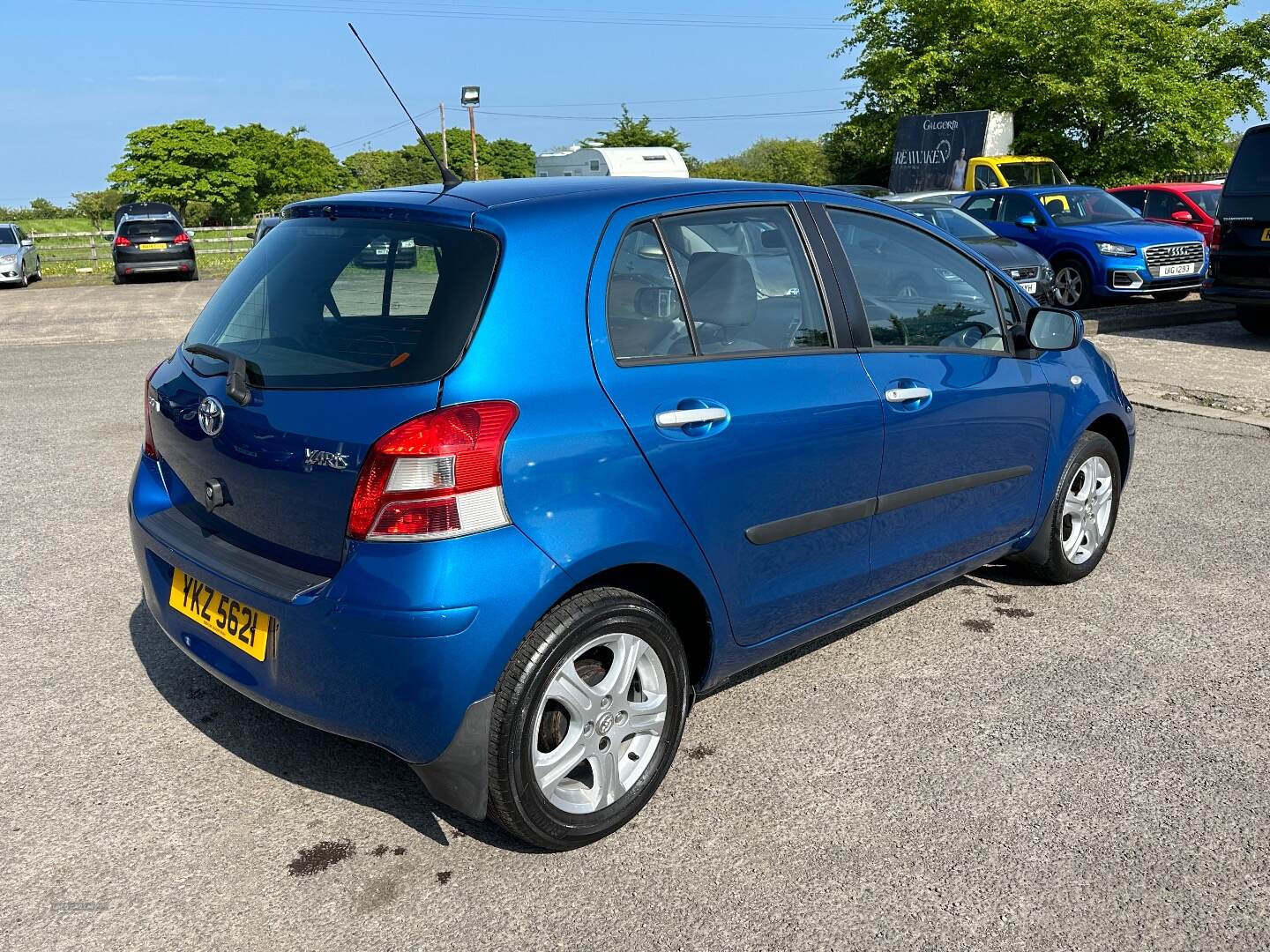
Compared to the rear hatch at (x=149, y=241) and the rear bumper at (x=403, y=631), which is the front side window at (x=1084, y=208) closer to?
the rear bumper at (x=403, y=631)

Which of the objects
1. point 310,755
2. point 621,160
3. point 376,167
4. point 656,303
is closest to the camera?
point 656,303

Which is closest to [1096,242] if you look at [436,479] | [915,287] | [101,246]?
[915,287]

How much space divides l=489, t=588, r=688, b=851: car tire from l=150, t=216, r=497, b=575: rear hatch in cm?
54

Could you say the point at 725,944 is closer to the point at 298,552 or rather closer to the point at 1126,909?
the point at 1126,909

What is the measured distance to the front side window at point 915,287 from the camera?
11.9 feet

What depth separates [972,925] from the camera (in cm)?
258

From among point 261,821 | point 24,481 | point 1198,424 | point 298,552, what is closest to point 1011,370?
point 298,552

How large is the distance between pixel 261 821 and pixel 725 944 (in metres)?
1.30

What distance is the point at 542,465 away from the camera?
8.61 feet

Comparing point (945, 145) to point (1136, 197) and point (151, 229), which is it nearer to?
point (1136, 197)

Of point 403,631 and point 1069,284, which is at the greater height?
point 1069,284

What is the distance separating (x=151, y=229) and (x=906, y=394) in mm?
26124

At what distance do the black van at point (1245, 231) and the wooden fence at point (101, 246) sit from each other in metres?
25.7

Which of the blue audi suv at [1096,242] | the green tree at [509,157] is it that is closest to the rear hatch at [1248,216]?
the blue audi suv at [1096,242]
